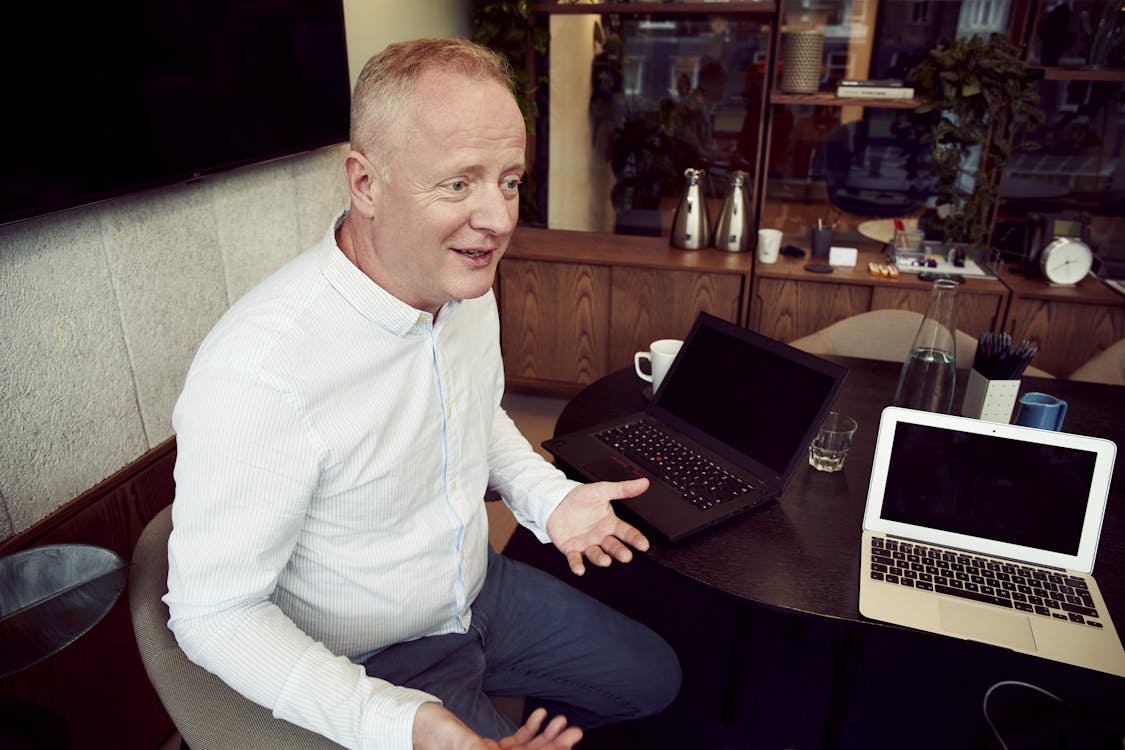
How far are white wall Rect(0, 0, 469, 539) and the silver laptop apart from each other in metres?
1.45

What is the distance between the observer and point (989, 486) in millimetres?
1149

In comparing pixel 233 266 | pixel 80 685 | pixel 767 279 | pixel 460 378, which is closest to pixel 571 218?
pixel 767 279

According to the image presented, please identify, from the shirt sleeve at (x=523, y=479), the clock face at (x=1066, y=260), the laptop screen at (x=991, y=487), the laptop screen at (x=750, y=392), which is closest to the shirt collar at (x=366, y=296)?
the shirt sleeve at (x=523, y=479)

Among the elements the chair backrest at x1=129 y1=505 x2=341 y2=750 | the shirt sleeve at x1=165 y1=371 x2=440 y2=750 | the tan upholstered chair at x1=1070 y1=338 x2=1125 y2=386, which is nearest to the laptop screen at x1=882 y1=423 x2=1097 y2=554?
the shirt sleeve at x1=165 y1=371 x2=440 y2=750

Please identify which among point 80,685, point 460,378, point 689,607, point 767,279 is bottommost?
point 689,607

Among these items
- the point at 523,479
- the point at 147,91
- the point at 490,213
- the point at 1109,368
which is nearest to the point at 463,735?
the point at 523,479

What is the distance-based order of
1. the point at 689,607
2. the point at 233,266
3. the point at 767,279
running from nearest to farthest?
the point at 233,266, the point at 689,607, the point at 767,279

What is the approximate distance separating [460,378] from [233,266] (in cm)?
103

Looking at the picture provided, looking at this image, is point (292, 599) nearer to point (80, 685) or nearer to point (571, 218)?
point (80, 685)

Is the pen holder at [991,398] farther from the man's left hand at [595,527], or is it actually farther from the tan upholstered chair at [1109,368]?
the tan upholstered chair at [1109,368]

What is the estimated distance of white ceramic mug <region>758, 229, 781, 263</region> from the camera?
119 inches

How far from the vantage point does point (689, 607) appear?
213cm

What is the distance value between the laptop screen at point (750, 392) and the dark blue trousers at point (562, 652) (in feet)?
1.34

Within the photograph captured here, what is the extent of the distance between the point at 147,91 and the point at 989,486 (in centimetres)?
176
